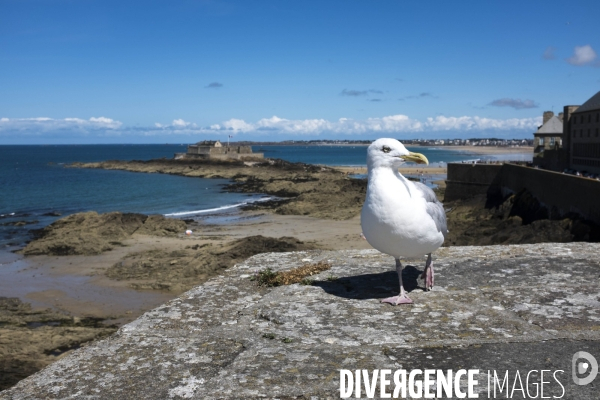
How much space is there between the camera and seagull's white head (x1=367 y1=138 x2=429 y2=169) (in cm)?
404

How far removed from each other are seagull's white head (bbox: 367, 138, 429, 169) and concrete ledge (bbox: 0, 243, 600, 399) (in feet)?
3.49

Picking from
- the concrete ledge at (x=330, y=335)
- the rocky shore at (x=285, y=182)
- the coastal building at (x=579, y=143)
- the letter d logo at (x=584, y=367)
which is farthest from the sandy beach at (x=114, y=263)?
the coastal building at (x=579, y=143)

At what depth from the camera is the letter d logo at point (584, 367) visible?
2.56 m

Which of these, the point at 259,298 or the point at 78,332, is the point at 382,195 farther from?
the point at 78,332

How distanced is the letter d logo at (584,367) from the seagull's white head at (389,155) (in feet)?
5.68

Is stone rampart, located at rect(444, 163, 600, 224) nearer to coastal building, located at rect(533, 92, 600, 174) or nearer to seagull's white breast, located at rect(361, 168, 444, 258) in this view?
coastal building, located at rect(533, 92, 600, 174)

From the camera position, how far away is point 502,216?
23719 mm

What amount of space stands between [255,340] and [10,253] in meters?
21.0

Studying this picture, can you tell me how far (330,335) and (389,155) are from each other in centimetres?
152

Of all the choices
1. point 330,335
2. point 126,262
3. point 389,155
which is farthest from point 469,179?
point 330,335

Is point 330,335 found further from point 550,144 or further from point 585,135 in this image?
point 550,144

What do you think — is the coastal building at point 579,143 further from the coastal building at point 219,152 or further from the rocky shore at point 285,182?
the coastal building at point 219,152

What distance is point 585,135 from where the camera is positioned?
33.9m

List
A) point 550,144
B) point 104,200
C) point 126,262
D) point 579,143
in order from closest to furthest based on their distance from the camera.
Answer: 1. point 126,262
2. point 579,143
3. point 104,200
4. point 550,144
